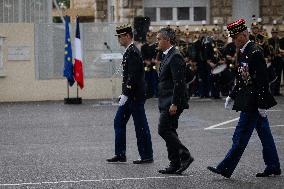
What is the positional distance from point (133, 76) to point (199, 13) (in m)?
25.0

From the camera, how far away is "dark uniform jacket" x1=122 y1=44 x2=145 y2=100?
13.1 m

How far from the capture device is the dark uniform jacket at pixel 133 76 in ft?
43.1

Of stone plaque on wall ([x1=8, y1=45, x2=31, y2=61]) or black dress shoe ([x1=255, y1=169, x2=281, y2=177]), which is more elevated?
stone plaque on wall ([x1=8, y1=45, x2=31, y2=61])

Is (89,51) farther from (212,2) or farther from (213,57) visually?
(212,2)

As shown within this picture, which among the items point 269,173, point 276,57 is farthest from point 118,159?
point 276,57

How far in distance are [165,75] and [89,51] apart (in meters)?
15.9

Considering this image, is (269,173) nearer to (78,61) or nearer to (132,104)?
(132,104)

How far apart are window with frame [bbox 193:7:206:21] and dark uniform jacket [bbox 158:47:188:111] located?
25.8 m

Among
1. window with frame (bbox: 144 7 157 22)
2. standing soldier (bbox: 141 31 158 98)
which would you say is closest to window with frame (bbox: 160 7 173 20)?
window with frame (bbox: 144 7 157 22)

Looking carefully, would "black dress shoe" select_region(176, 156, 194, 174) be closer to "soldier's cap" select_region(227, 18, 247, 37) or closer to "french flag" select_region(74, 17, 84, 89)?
"soldier's cap" select_region(227, 18, 247, 37)

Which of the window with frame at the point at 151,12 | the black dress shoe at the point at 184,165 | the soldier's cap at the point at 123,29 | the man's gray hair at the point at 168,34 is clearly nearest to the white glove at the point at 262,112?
the black dress shoe at the point at 184,165

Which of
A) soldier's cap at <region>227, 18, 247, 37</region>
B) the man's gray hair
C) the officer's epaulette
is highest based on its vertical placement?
soldier's cap at <region>227, 18, 247, 37</region>

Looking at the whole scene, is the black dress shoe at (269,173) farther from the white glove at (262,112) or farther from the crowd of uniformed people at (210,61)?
the crowd of uniformed people at (210,61)

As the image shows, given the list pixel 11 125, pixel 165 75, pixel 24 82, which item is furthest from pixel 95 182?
pixel 24 82
